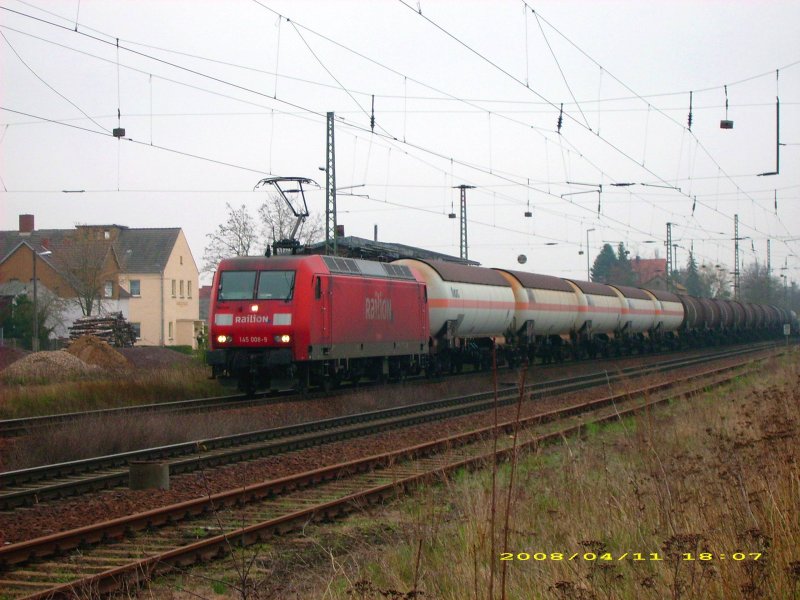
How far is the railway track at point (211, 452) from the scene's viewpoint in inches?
420

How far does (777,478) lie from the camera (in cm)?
674

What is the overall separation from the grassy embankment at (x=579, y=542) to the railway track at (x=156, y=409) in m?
8.16

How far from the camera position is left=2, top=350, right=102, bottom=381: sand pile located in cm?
2463

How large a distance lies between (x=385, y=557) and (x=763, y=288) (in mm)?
96119

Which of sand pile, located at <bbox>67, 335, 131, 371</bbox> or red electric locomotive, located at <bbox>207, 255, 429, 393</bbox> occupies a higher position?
red electric locomotive, located at <bbox>207, 255, 429, 393</bbox>

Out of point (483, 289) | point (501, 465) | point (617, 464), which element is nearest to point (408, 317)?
point (483, 289)

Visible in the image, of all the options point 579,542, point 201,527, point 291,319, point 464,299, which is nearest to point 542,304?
point 464,299

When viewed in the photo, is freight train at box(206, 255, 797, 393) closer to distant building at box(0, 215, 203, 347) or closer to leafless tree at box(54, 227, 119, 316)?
leafless tree at box(54, 227, 119, 316)

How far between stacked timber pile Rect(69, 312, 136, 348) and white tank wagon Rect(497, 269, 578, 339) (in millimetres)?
21748

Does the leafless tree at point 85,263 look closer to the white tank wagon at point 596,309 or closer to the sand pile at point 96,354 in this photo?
the sand pile at point 96,354

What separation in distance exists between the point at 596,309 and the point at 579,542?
33.3 metres

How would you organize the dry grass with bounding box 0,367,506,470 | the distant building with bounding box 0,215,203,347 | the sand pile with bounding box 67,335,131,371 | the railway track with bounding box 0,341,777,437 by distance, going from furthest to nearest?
the distant building with bounding box 0,215,203,347, the sand pile with bounding box 67,335,131,371, the railway track with bounding box 0,341,777,437, the dry grass with bounding box 0,367,506,470

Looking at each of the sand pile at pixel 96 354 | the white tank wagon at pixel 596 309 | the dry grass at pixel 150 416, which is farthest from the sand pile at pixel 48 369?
the white tank wagon at pixel 596 309
